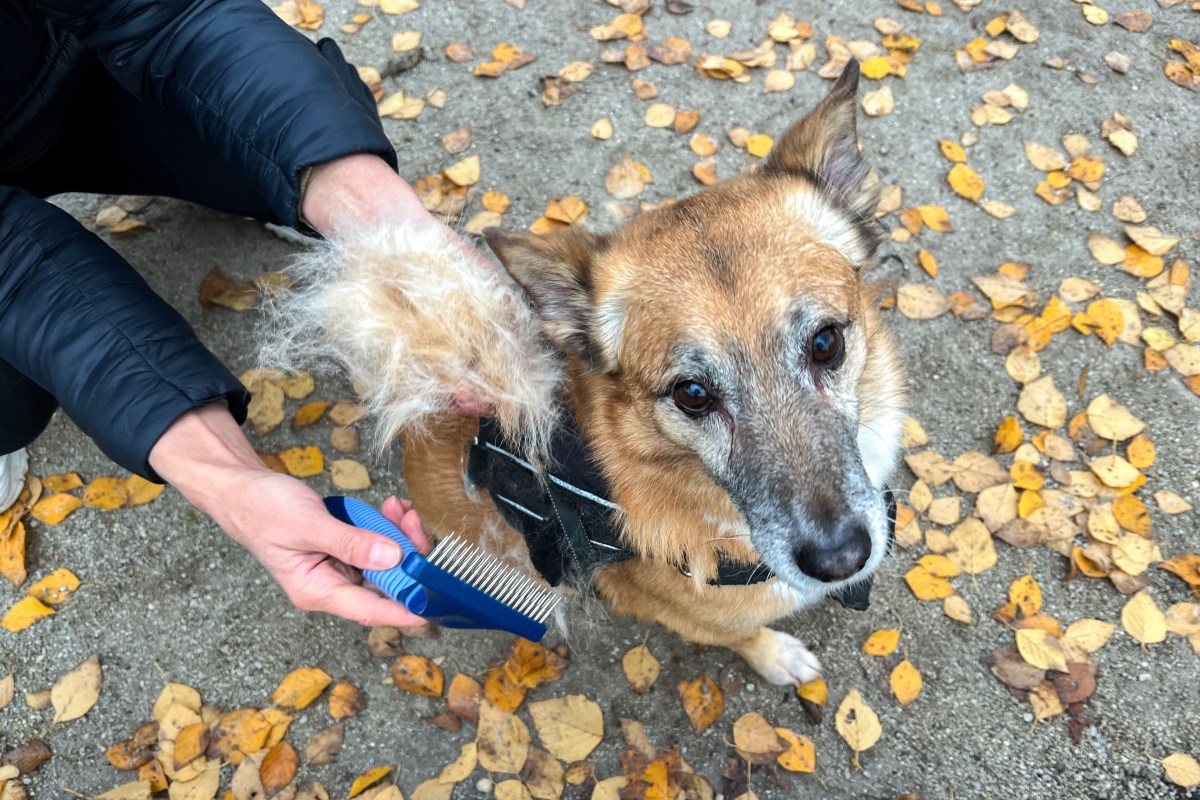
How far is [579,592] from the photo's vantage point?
2.84 m

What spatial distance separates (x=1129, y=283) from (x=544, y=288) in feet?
10.9

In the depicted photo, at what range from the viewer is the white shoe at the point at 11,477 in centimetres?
357

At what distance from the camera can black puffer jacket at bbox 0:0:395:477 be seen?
2.46 m

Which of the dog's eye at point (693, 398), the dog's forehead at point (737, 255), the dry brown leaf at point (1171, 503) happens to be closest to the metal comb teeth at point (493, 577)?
the dog's eye at point (693, 398)

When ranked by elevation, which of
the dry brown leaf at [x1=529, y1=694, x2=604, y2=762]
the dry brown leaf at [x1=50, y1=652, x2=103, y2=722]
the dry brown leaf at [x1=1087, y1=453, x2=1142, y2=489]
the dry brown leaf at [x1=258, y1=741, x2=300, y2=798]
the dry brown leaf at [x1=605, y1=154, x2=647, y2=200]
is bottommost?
the dry brown leaf at [x1=529, y1=694, x2=604, y2=762]

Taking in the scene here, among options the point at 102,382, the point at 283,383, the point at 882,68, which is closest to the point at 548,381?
the point at 102,382

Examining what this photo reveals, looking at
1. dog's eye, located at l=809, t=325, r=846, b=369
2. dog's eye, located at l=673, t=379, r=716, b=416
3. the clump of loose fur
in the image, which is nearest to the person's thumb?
the clump of loose fur

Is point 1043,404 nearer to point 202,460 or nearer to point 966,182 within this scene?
point 966,182

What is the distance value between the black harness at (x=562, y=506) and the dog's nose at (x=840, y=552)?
1.45ft

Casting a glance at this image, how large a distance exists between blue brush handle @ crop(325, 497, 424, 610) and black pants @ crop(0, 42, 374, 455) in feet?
5.69

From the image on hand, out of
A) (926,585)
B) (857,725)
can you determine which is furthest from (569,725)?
(926,585)

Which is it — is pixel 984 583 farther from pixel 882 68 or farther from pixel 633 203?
pixel 882 68

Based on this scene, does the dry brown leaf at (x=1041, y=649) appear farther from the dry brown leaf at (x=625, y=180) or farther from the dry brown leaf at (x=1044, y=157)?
the dry brown leaf at (x=625, y=180)

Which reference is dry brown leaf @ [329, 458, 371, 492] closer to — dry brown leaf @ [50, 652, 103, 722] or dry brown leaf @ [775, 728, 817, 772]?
dry brown leaf @ [50, 652, 103, 722]
